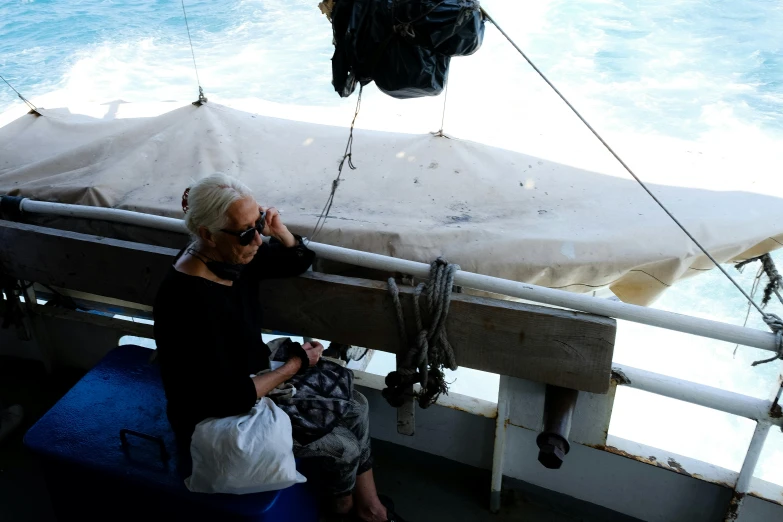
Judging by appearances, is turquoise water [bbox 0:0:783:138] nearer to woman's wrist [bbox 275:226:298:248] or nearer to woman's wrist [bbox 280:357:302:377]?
woman's wrist [bbox 275:226:298:248]

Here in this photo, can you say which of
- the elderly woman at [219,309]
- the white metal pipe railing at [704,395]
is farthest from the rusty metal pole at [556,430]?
the elderly woman at [219,309]

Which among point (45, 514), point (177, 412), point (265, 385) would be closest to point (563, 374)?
point (265, 385)

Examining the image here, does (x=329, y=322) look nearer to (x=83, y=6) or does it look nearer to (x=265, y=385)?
(x=265, y=385)

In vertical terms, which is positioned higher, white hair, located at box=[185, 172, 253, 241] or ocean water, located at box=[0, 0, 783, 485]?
white hair, located at box=[185, 172, 253, 241]

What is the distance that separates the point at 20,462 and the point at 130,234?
1.07m

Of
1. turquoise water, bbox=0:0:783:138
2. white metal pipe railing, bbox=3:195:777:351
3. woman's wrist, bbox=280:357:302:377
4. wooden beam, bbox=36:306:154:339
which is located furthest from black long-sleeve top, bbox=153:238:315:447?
turquoise water, bbox=0:0:783:138

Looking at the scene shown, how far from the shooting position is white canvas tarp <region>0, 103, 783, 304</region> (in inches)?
71.5

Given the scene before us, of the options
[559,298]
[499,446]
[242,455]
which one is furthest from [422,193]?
[242,455]

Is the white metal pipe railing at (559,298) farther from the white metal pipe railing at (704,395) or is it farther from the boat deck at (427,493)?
the boat deck at (427,493)

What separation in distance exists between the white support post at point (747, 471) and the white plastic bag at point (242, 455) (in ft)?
4.25

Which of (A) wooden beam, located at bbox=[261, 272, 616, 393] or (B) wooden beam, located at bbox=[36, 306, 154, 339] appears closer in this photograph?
(A) wooden beam, located at bbox=[261, 272, 616, 393]

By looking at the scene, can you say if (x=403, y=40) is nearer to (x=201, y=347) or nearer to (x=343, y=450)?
(x=201, y=347)

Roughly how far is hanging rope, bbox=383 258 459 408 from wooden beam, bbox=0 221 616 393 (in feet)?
0.11

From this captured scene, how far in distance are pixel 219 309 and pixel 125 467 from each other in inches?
21.2
